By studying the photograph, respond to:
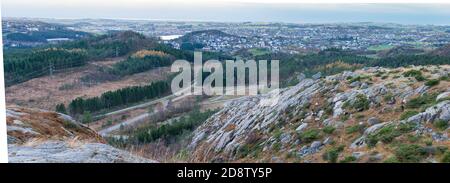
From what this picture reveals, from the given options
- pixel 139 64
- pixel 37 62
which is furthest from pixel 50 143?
pixel 139 64

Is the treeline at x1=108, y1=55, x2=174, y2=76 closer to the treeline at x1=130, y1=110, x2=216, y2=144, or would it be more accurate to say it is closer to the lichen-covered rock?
the treeline at x1=130, y1=110, x2=216, y2=144

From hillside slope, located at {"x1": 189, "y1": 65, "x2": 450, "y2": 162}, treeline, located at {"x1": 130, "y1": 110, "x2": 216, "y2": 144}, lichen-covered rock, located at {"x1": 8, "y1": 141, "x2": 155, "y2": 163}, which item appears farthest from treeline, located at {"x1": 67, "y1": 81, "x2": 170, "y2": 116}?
lichen-covered rock, located at {"x1": 8, "y1": 141, "x2": 155, "y2": 163}

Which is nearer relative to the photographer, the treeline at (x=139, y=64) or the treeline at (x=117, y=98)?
the treeline at (x=117, y=98)

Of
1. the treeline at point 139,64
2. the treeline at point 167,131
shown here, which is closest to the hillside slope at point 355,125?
the treeline at point 167,131

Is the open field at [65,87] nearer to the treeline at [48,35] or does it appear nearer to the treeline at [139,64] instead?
the treeline at [139,64]

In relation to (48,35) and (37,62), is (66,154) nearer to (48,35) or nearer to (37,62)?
(37,62)
